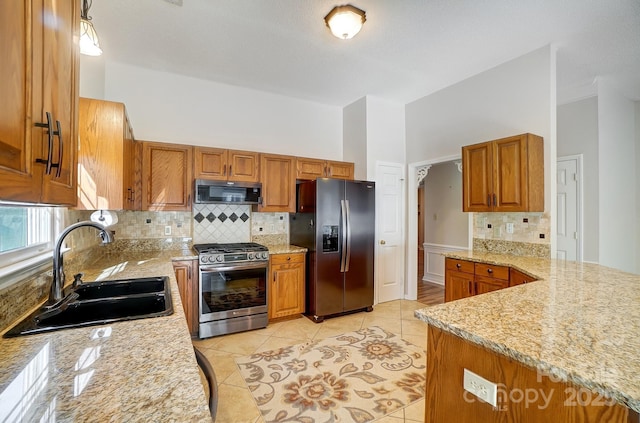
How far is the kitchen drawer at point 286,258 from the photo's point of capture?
11.2ft

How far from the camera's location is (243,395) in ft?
6.93

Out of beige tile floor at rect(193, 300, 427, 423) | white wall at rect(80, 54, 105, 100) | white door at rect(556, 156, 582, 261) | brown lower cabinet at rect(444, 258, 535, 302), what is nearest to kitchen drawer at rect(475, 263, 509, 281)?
brown lower cabinet at rect(444, 258, 535, 302)

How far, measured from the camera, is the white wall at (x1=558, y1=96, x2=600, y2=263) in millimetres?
3529

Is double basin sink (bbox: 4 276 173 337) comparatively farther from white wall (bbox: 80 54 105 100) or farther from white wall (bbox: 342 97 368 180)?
white wall (bbox: 342 97 368 180)

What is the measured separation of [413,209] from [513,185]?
5.36 feet

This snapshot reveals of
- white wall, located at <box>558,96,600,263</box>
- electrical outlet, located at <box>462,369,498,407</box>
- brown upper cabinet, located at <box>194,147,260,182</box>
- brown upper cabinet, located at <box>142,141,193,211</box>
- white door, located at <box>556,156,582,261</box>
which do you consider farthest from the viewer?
white door, located at <box>556,156,582,261</box>

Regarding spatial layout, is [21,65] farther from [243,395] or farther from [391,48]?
[391,48]

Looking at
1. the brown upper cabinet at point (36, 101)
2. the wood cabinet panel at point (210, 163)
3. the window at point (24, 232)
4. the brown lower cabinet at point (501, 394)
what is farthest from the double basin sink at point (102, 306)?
the wood cabinet panel at point (210, 163)

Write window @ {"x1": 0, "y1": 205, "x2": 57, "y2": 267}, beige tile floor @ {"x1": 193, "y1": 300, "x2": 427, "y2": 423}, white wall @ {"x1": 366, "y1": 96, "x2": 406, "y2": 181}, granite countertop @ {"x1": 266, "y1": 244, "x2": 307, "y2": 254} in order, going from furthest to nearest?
white wall @ {"x1": 366, "y1": 96, "x2": 406, "y2": 181} < granite countertop @ {"x1": 266, "y1": 244, "x2": 307, "y2": 254} < beige tile floor @ {"x1": 193, "y1": 300, "x2": 427, "y2": 423} < window @ {"x1": 0, "y1": 205, "x2": 57, "y2": 267}

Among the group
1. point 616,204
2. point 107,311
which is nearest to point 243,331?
point 107,311

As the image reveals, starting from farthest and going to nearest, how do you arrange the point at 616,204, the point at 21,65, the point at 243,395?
the point at 616,204 < the point at 243,395 < the point at 21,65

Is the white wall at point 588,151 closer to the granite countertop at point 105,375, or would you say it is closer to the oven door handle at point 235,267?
the oven door handle at point 235,267

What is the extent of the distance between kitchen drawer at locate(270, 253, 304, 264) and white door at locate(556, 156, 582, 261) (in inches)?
130

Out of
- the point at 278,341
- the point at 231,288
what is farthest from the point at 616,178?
the point at 231,288
